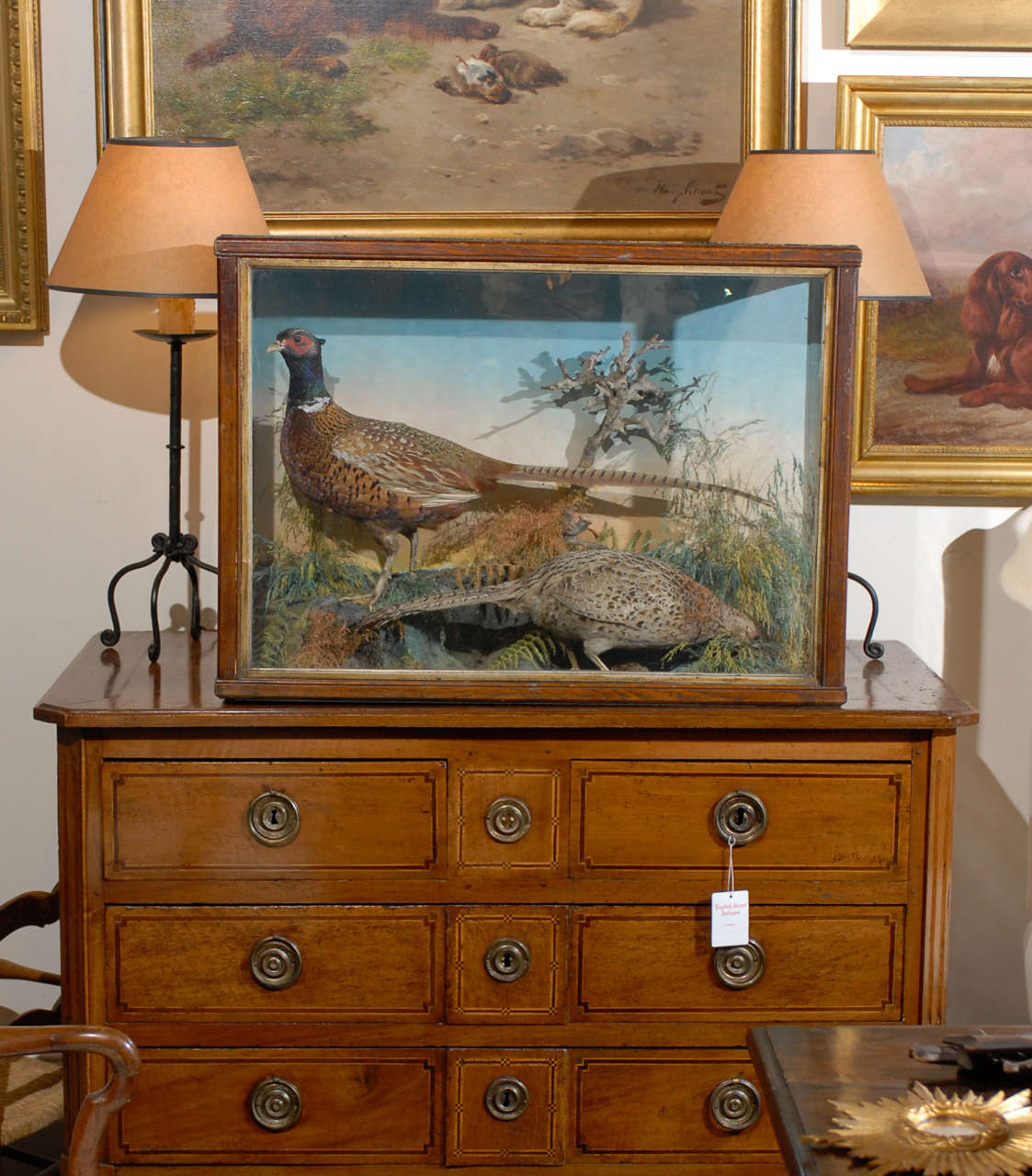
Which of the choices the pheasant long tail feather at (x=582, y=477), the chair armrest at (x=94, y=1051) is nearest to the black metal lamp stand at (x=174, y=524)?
the pheasant long tail feather at (x=582, y=477)

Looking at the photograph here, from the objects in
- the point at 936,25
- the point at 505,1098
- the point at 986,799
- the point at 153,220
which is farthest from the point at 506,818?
the point at 936,25

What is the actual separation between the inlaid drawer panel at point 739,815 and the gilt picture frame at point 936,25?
1536 millimetres

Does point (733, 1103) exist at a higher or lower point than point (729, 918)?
lower

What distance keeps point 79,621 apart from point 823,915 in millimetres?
1674

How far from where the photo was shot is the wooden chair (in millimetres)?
1734

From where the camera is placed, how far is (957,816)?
10.0ft

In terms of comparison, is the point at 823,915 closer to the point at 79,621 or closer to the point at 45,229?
the point at 79,621

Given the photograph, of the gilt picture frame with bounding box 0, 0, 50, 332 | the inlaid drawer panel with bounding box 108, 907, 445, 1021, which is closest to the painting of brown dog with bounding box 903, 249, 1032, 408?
the inlaid drawer panel with bounding box 108, 907, 445, 1021

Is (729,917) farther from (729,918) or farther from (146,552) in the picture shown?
(146,552)

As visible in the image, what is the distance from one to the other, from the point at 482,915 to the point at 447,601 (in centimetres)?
51

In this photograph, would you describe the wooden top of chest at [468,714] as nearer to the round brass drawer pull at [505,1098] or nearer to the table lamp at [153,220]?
the round brass drawer pull at [505,1098]

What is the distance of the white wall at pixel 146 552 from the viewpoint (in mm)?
2920

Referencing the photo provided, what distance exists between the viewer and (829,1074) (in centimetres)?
152

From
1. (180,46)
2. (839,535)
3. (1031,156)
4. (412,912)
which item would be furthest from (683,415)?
(180,46)
